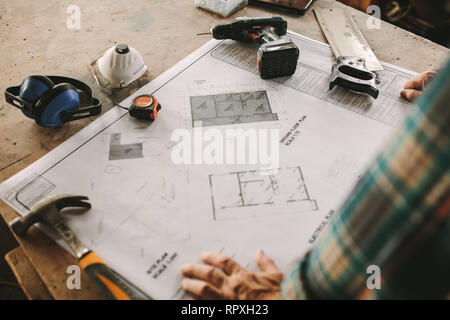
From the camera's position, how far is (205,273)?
0.43 meters

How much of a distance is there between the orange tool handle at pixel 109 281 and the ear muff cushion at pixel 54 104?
0.28 metres

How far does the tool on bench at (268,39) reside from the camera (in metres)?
0.68

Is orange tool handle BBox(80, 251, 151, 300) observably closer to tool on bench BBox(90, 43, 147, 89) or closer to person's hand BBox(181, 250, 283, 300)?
person's hand BBox(181, 250, 283, 300)

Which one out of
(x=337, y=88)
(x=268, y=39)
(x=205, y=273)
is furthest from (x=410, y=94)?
(x=205, y=273)

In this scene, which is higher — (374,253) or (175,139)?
(374,253)

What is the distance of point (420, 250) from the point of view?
0.83 feet

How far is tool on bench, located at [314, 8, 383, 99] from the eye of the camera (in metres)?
0.67

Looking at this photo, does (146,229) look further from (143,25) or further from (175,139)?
(143,25)

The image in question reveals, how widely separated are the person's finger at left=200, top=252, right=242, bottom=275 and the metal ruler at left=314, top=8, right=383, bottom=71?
20.7 inches

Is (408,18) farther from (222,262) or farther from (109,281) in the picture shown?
(109,281)

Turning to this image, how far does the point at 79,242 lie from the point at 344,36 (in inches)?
28.3

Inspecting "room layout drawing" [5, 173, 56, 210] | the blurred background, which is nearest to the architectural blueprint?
"room layout drawing" [5, 173, 56, 210]
